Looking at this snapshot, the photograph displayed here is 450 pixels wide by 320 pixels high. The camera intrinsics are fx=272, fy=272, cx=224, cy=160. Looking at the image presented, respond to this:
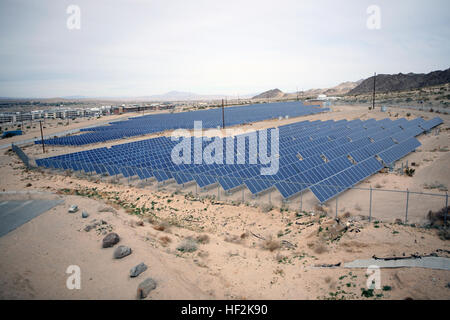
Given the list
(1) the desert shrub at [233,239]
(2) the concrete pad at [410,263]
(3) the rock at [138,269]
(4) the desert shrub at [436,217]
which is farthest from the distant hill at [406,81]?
(3) the rock at [138,269]

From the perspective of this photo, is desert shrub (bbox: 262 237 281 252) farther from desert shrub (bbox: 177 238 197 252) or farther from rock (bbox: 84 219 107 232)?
rock (bbox: 84 219 107 232)

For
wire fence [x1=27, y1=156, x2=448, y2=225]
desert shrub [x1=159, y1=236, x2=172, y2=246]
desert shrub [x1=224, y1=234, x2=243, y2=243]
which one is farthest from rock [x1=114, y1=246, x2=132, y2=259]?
wire fence [x1=27, y1=156, x2=448, y2=225]

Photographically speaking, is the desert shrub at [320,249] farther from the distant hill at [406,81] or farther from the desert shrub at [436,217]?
the distant hill at [406,81]

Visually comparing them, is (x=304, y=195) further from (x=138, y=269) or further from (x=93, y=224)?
(x=93, y=224)

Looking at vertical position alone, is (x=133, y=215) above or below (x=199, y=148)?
below

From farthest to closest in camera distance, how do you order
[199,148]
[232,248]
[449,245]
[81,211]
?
[199,148], [81,211], [232,248], [449,245]

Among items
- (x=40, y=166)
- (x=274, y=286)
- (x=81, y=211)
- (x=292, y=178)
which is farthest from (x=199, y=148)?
(x=274, y=286)

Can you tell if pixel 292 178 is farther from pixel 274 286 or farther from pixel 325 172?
pixel 274 286
